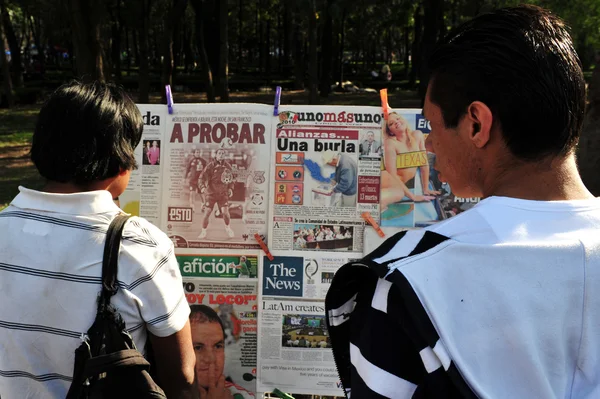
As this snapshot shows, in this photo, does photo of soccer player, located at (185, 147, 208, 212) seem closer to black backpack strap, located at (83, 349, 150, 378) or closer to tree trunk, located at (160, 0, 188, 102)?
black backpack strap, located at (83, 349, 150, 378)

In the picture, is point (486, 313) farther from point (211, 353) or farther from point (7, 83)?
point (7, 83)

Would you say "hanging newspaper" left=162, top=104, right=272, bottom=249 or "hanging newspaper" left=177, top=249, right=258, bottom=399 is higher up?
"hanging newspaper" left=162, top=104, right=272, bottom=249

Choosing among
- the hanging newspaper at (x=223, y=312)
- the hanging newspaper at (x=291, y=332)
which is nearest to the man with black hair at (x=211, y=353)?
the hanging newspaper at (x=223, y=312)

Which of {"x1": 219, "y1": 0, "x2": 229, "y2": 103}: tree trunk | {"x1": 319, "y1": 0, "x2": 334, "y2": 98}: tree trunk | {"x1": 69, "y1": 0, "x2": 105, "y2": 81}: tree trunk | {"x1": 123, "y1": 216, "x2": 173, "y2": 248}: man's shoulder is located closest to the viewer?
{"x1": 123, "y1": 216, "x2": 173, "y2": 248}: man's shoulder

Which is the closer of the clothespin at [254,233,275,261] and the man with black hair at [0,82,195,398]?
the man with black hair at [0,82,195,398]

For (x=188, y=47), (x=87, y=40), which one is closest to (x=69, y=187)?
(x=87, y=40)

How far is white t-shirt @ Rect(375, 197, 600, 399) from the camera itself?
111 centimetres

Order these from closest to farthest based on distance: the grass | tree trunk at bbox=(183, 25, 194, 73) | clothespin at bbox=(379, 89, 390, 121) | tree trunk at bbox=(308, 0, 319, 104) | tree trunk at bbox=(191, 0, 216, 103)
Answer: clothespin at bbox=(379, 89, 390, 121) < the grass < tree trunk at bbox=(308, 0, 319, 104) < tree trunk at bbox=(191, 0, 216, 103) < tree trunk at bbox=(183, 25, 194, 73)

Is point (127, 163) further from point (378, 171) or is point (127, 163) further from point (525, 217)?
point (378, 171)

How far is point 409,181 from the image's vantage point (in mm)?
3279

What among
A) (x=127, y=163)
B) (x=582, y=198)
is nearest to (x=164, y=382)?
(x=127, y=163)

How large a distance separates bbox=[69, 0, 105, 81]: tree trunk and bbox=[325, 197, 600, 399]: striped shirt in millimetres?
9371

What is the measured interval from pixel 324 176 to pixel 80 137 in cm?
153

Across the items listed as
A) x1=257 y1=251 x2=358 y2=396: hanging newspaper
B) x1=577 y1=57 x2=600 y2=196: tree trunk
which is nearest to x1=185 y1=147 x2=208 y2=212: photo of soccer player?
x1=257 y1=251 x2=358 y2=396: hanging newspaper
